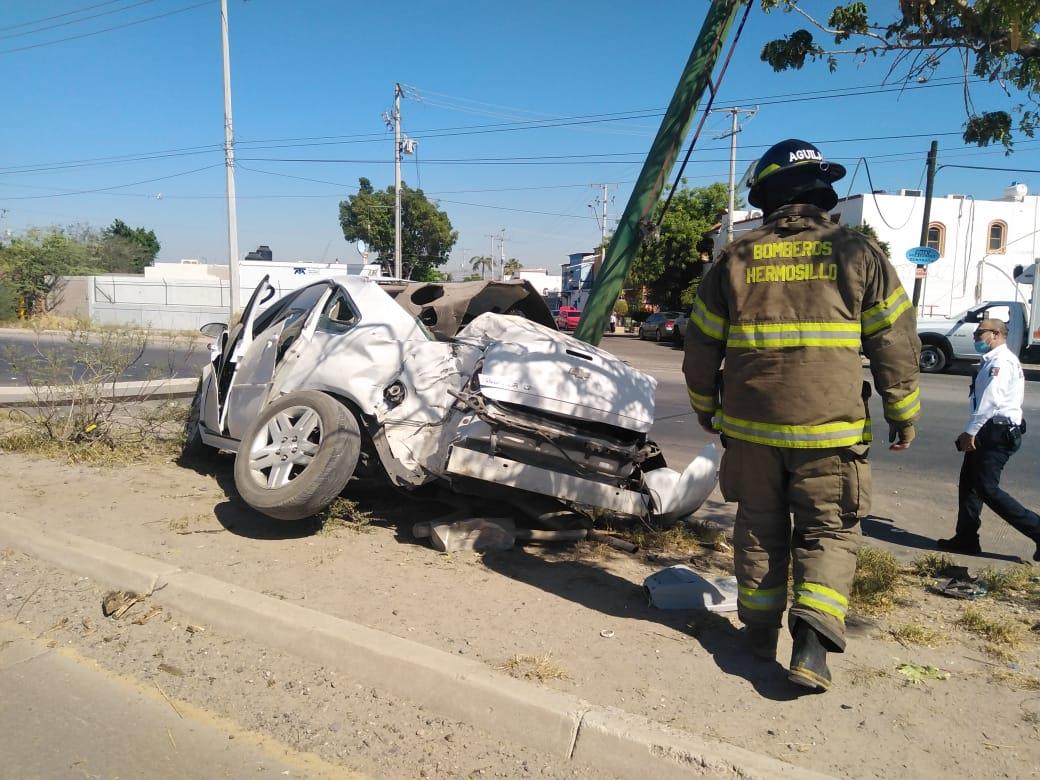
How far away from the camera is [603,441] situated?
14.2 ft

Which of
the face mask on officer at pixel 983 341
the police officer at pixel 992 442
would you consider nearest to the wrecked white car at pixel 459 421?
the police officer at pixel 992 442

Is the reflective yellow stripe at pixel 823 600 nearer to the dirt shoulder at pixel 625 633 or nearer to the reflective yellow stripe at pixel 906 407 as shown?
the dirt shoulder at pixel 625 633

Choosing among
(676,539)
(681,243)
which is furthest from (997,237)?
(676,539)

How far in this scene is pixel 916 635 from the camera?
341cm

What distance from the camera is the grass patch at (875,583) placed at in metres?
3.77

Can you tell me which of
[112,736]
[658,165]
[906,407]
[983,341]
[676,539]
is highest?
[658,165]

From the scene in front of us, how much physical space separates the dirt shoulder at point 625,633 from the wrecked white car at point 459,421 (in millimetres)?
394

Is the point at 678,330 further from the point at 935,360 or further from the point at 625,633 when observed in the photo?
the point at 625,633

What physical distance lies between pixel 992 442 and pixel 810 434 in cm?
294

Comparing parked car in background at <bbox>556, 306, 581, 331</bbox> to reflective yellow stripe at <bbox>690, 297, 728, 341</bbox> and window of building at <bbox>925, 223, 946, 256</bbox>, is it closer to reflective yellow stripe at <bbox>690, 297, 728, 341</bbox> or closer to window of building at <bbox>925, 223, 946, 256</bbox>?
window of building at <bbox>925, 223, 946, 256</bbox>

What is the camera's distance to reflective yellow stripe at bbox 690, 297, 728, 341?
328 centimetres

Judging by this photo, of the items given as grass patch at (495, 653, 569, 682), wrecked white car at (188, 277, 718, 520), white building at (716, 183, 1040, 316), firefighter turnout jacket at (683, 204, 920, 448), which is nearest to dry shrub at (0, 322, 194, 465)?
wrecked white car at (188, 277, 718, 520)

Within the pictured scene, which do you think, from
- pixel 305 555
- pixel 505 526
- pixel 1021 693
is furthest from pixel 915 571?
pixel 305 555

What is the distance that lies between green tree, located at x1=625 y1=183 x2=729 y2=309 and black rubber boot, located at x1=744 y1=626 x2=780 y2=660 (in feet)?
115
